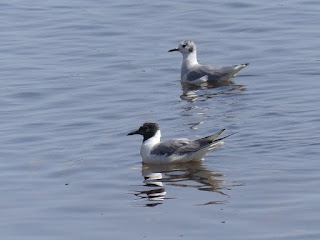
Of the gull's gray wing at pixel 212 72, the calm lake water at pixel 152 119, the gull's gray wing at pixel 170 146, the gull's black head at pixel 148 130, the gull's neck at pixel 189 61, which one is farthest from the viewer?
the gull's neck at pixel 189 61

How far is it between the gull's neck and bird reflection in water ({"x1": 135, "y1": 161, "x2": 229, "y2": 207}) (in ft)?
23.0

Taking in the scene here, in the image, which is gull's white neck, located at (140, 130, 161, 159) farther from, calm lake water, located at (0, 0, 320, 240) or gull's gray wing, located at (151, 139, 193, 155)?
calm lake water, located at (0, 0, 320, 240)

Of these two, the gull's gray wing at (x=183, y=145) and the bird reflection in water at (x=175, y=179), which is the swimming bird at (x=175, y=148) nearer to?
the gull's gray wing at (x=183, y=145)

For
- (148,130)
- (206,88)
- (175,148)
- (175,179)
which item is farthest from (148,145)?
(206,88)

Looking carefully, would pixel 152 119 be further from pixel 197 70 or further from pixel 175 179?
pixel 197 70

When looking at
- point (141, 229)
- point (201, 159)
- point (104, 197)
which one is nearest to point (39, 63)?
point (201, 159)

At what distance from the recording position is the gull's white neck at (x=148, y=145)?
15875mm

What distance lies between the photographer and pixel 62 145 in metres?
16.8

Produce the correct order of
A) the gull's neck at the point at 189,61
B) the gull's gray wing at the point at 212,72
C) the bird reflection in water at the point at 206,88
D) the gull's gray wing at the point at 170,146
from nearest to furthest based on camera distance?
the gull's gray wing at the point at 170,146
the bird reflection in water at the point at 206,88
the gull's gray wing at the point at 212,72
the gull's neck at the point at 189,61

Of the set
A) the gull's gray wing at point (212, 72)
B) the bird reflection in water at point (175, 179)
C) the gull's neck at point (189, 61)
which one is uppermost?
the gull's neck at point (189, 61)

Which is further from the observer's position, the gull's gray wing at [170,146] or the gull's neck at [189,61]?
the gull's neck at [189,61]

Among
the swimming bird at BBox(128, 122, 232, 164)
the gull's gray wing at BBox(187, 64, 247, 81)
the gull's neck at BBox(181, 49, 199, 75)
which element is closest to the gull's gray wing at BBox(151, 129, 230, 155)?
the swimming bird at BBox(128, 122, 232, 164)

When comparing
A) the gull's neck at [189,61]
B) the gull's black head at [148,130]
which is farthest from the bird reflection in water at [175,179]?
the gull's neck at [189,61]

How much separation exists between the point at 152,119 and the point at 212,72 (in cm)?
388
